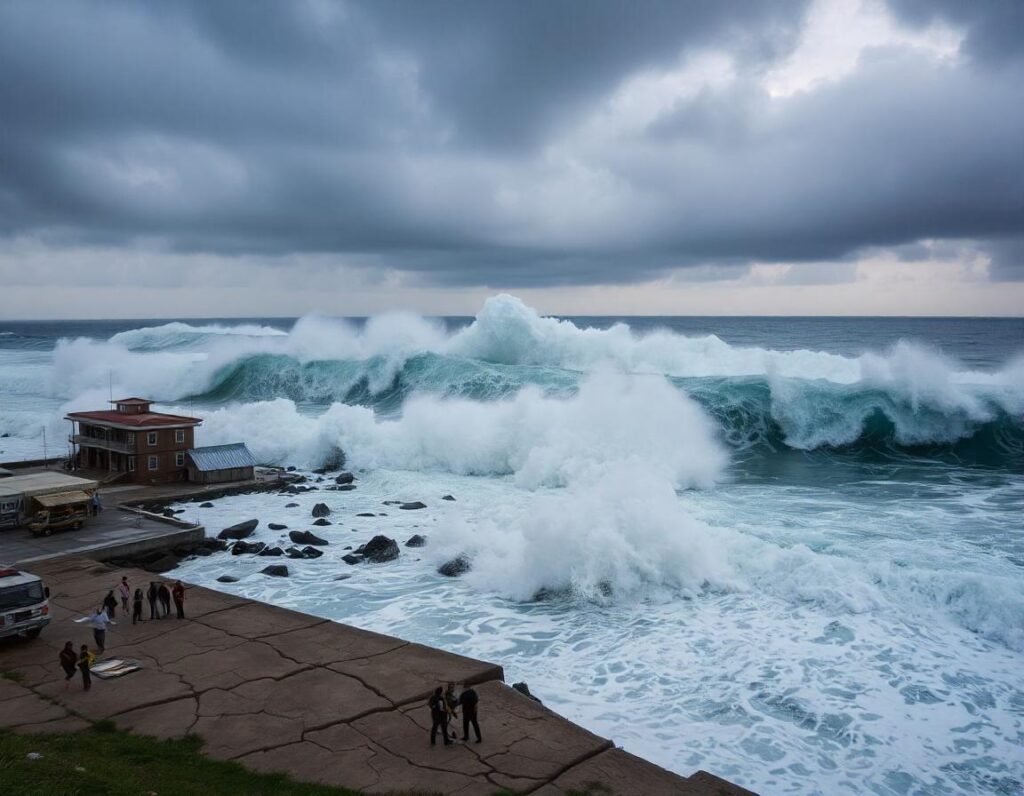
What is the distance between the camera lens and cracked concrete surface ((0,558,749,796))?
7898mm

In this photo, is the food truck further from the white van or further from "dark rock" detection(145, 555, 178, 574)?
the white van

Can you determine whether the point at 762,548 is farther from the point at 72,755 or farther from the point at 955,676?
the point at 72,755

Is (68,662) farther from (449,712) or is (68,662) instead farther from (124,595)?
(449,712)

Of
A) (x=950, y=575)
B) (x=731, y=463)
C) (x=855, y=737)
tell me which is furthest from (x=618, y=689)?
(x=731, y=463)

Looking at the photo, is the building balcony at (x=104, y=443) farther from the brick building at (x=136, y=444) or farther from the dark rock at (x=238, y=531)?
the dark rock at (x=238, y=531)

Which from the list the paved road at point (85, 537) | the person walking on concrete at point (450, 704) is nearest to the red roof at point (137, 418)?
the paved road at point (85, 537)

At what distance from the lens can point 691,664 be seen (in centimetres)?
1185

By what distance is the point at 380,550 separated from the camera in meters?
17.6

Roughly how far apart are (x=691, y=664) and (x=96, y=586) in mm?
11589

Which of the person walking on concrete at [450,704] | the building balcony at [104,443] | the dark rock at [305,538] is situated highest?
the building balcony at [104,443]

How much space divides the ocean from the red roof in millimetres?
3687

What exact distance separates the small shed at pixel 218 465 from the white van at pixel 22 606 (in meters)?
13.2

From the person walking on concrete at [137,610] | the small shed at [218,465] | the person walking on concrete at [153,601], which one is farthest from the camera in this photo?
the small shed at [218,465]

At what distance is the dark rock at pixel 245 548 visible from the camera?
18125mm
